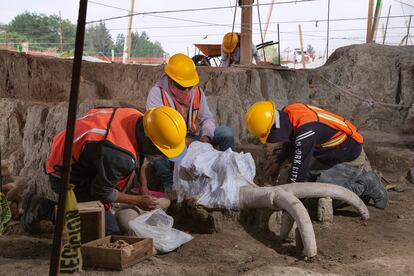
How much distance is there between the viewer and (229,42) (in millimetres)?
10055

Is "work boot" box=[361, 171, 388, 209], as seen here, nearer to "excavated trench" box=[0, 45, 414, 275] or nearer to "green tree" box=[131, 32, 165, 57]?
"excavated trench" box=[0, 45, 414, 275]

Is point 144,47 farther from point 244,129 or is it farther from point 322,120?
point 322,120

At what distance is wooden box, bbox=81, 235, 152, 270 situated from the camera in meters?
3.21

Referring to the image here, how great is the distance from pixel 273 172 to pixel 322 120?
89 centimetres

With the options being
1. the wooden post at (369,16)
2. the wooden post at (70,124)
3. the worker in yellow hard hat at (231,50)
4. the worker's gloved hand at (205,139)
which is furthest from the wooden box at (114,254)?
the wooden post at (369,16)

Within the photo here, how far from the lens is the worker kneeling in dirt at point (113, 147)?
353 centimetres

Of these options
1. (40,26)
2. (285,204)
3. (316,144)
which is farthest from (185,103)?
(40,26)

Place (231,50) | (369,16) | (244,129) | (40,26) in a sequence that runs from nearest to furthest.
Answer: (244,129), (231,50), (369,16), (40,26)

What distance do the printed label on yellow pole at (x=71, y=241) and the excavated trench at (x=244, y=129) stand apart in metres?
1.08

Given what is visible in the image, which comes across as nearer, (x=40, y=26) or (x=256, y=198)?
(x=256, y=198)

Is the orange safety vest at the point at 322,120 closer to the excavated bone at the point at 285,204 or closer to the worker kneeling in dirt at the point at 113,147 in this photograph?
the excavated bone at the point at 285,204

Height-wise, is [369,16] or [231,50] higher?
[369,16]

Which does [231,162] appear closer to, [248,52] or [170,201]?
[170,201]

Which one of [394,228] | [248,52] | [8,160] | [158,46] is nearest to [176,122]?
[394,228]
